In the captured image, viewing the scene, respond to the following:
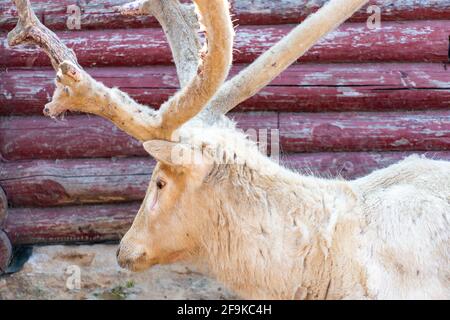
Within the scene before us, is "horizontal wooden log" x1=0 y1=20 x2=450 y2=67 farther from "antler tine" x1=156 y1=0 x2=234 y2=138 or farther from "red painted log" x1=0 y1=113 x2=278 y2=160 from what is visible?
"antler tine" x1=156 y1=0 x2=234 y2=138

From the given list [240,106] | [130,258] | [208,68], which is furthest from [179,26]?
[240,106]

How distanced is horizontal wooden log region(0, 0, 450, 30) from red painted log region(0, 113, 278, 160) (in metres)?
0.73

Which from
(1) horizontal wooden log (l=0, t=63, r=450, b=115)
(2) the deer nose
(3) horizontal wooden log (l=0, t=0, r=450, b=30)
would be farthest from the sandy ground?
(2) the deer nose

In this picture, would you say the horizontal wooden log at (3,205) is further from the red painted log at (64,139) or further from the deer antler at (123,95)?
the deer antler at (123,95)

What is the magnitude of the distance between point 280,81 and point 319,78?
0.95ft

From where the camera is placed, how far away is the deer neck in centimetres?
395

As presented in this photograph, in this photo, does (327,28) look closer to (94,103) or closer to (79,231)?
(94,103)

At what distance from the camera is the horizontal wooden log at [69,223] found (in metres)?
6.36

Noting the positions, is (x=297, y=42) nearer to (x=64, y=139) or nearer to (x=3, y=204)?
(x=64, y=139)

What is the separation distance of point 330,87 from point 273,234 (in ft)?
7.83

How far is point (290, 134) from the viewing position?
618cm

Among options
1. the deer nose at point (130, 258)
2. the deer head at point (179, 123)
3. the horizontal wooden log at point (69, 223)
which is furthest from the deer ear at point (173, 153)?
the horizontal wooden log at point (69, 223)
